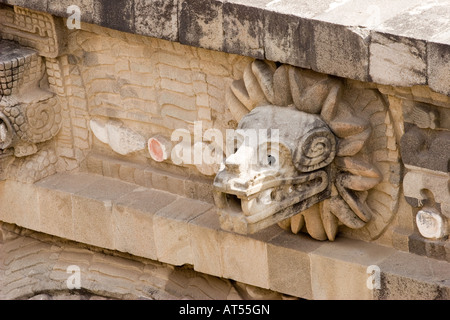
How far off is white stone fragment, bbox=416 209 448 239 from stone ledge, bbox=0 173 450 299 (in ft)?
0.54

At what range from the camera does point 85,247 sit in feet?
26.3

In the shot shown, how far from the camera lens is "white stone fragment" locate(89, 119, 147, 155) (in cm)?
747

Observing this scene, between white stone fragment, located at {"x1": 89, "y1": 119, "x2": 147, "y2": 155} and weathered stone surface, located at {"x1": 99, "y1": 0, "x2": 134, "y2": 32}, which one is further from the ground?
weathered stone surface, located at {"x1": 99, "y1": 0, "x2": 134, "y2": 32}

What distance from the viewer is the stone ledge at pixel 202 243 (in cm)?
639

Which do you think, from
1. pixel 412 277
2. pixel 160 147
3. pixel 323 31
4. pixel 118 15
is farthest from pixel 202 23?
pixel 412 277

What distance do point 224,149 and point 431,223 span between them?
4.57ft

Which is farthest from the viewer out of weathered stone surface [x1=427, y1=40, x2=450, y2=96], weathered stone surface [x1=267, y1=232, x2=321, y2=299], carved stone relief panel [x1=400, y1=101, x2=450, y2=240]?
weathered stone surface [x1=267, y1=232, x2=321, y2=299]

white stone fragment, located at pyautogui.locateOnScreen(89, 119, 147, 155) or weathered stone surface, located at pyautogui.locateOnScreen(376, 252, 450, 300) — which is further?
white stone fragment, located at pyautogui.locateOnScreen(89, 119, 147, 155)

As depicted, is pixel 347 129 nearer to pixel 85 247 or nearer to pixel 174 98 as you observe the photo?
pixel 174 98

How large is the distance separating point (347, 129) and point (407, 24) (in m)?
0.68

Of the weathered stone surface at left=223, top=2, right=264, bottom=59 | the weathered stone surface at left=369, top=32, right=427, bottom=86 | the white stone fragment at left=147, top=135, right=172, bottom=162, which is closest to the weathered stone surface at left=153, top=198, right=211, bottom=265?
the white stone fragment at left=147, top=135, right=172, bottom=162

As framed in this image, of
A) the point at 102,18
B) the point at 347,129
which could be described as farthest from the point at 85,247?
the point at 347,129

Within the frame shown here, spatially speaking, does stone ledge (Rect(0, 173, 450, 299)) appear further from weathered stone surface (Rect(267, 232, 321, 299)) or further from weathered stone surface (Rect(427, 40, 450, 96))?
weathered stone surface (Rect(427, 40, 450, 96))

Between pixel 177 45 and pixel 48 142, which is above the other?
pixel 177 45
